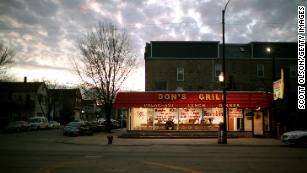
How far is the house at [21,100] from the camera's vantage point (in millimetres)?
69000

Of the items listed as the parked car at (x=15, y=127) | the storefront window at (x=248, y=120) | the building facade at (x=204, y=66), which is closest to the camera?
the storefront window at (x=248, y=120)

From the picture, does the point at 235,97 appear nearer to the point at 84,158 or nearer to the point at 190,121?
the point at 190,121

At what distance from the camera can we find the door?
3878 centimetres

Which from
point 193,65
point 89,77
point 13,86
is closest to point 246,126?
point 193,65

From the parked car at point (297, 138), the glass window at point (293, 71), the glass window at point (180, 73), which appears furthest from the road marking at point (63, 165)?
the glass window at point (293, 71)

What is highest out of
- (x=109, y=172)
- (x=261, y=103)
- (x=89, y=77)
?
(x=89, y=77)

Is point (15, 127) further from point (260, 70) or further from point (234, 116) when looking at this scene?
point (260, 70)

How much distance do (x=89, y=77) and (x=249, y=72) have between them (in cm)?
2149

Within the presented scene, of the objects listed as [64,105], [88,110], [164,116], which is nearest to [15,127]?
[164,116]

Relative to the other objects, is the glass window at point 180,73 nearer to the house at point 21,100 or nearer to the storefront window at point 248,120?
the storefront window at point 248,120

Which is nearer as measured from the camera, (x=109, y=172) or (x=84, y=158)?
(x=109, y=172)

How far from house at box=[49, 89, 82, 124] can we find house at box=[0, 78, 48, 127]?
10.7 ft

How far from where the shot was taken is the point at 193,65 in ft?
177

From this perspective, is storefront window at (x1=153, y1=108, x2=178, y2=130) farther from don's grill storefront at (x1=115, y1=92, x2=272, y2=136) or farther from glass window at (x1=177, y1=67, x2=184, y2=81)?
glass window at (x1=177, y1=67, x2=184, y2=81)
